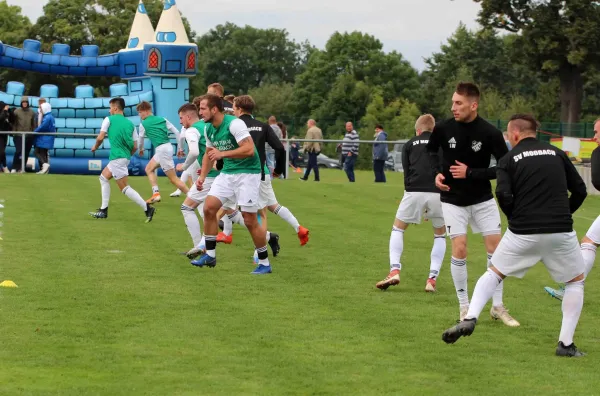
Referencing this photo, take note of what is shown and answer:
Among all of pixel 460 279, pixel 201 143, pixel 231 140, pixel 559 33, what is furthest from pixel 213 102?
pixel 559 33

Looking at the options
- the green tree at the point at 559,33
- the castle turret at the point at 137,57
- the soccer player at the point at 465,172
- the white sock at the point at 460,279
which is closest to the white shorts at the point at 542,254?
the soccer player at the point at 465,172

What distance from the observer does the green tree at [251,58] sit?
125 meters

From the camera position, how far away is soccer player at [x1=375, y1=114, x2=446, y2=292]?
36.6ft

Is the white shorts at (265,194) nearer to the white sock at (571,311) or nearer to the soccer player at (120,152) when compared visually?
the soccer player at (120,152)

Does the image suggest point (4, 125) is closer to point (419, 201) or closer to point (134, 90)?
point (134, 90)

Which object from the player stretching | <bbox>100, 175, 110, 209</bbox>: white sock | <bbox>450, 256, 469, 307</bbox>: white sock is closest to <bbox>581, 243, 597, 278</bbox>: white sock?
Result: the player stretching

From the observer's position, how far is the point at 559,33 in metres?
58.5

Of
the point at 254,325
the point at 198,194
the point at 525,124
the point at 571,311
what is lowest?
the point at 254,325

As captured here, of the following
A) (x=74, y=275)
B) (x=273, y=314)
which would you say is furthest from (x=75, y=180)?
(x=273, y=314)

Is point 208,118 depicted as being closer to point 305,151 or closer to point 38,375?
point 38,375

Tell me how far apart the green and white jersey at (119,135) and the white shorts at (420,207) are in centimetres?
758

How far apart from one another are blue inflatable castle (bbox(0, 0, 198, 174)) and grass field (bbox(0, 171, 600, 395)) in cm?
1494

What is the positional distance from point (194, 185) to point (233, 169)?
1456 mm

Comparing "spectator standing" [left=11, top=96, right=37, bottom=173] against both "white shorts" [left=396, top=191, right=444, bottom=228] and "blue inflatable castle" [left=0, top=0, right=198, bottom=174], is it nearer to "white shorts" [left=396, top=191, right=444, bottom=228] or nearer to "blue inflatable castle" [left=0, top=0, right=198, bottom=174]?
"blue inflatable castle" [left=0, top=0, right=198, bottom=174]
